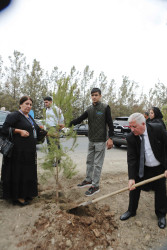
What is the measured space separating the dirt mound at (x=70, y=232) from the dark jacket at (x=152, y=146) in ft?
2.71

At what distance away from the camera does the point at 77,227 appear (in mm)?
2523

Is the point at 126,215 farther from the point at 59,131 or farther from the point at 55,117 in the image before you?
the point at 55,117

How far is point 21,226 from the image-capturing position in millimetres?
2611

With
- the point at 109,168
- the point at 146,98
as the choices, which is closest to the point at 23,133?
the point at 109,168

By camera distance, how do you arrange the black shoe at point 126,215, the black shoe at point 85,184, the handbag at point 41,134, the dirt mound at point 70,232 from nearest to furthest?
the dirt mound at point 70,232 → the black shoe at point 126,215 → the handbag at point 41,134 → the black shoe at point 85,184

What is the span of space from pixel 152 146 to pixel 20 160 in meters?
2.12

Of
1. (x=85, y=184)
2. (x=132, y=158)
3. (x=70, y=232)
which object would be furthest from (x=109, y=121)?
(x=70, y=232)

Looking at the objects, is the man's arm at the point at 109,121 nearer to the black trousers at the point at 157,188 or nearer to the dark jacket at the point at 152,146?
→ the dark jacket at the point at 152,146

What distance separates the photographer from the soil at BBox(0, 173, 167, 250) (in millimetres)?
2338

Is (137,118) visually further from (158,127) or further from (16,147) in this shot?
(16,147)

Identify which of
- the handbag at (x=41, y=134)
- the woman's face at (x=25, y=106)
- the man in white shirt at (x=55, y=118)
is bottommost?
the handbag at (x=41, y=134)

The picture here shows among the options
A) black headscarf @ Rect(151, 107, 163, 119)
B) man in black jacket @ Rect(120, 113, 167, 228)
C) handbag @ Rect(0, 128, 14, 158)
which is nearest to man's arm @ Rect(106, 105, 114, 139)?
man in black jacket @ Rect(120, 113, 167, 228)

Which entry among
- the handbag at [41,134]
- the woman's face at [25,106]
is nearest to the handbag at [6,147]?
the woman's face at [25,106]

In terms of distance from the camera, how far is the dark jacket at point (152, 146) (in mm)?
2730
